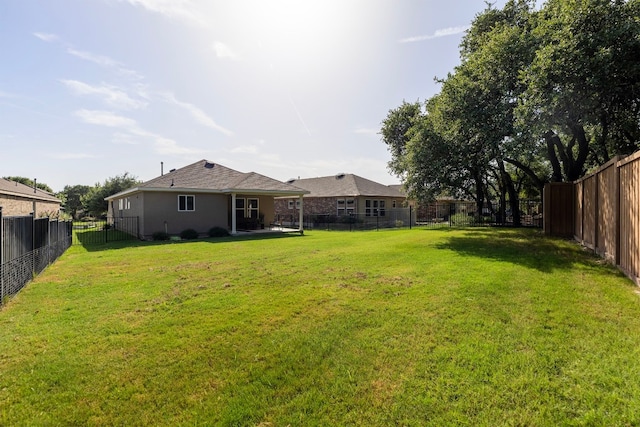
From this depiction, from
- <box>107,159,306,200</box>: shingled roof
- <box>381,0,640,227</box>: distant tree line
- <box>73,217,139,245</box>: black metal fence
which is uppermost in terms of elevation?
<box>381,0,640,227</box>: distant tree line

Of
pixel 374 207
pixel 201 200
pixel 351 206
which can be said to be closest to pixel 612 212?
pixel 201 200

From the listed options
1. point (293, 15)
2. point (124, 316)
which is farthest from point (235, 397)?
point (293, 15)

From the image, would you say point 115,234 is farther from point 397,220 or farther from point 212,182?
point 397,220

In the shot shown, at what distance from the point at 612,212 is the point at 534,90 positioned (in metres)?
4.94

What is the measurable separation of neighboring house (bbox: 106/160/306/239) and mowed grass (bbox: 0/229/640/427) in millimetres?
11133

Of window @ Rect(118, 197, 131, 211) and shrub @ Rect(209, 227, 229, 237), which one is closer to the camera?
shrub @ Rect(209, 227, 229, 237)

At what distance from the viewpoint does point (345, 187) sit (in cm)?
2959

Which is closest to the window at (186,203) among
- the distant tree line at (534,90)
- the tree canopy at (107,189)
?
the distant tree line at (534,90)

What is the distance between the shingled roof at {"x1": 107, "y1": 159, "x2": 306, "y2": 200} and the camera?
58.5ft

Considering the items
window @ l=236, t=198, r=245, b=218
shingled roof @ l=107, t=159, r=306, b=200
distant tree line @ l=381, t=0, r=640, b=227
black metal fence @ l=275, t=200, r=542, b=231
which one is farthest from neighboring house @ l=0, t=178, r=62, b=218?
distant tree line @ l=381, t=0, r=640, b=227

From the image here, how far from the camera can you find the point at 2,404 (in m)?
2.77

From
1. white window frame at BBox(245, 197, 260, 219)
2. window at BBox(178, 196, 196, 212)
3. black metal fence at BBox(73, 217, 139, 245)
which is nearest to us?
black metal fence at BBox(73, 217, 139, 245)

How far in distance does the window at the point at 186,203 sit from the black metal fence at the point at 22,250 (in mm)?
8437

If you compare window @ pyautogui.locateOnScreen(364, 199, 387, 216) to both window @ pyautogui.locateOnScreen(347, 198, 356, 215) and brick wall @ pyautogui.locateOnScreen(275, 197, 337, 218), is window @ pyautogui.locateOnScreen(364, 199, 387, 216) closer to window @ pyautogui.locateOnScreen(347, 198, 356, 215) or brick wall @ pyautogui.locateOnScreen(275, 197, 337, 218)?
window @ pyautogui.locateOnScreen(347, 198, 356, 215)
